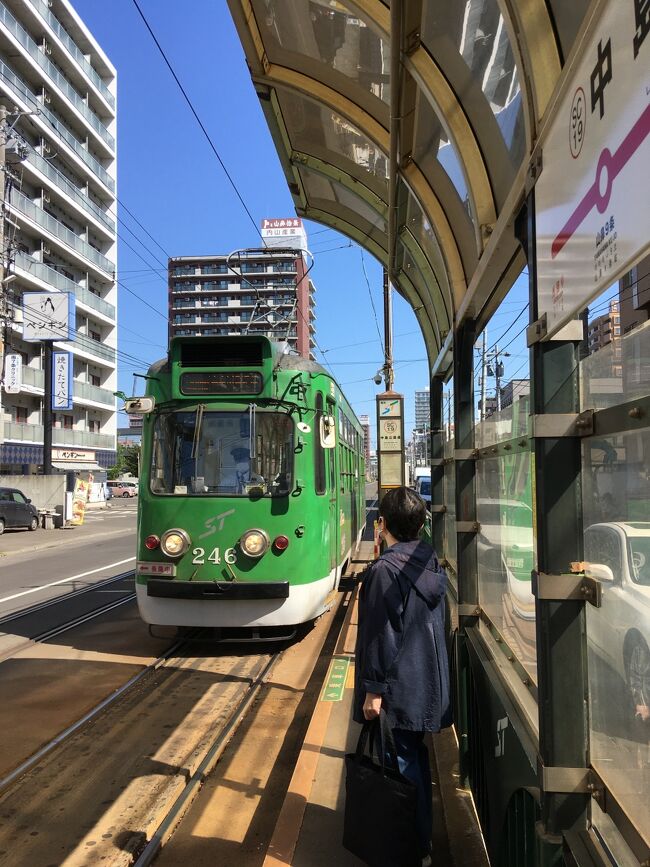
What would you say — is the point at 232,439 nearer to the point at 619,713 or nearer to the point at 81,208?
the point at 619,713

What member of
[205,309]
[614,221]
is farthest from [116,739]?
[205,309]

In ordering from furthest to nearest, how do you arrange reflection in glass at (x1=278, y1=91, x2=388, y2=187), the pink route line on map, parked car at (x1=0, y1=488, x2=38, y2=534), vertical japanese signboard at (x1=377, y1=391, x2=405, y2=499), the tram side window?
parked car at (x1=0, y1=488, x2=38, y2=534) < vertical japanese signboard at (x1=377, y1=391, x2=405, y2=499) < the tram side window < reflection in glass at (x1=278, y1=91, x2=388, y2=187) < the pink route line on map

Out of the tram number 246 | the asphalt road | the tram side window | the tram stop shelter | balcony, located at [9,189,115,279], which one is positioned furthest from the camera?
balcony, located at [9,189,115,279]

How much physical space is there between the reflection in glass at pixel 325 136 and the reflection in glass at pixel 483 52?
1.82 m

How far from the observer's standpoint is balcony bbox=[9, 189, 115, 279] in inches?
1452

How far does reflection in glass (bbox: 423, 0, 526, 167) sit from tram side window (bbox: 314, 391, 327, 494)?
4.63 m

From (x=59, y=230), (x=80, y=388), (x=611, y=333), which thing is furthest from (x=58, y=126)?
(x=611, y=333)

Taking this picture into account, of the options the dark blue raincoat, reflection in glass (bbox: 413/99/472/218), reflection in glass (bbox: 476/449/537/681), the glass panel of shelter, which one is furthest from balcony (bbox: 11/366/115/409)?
the glass panel of shelter

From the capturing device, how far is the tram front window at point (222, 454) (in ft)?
22.7

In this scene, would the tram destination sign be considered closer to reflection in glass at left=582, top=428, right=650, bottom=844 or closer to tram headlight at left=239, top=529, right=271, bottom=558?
reflection in glass at left=582, top=428, right=650, bottom=844

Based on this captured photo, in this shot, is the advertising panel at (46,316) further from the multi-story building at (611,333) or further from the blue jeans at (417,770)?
the multi-story building at (611,333)

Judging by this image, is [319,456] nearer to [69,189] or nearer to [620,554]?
[620,554]

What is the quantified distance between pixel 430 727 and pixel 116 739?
126 inches

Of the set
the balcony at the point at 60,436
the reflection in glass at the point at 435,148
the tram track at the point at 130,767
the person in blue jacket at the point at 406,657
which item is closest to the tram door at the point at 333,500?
the tram track at the point at 130,767
